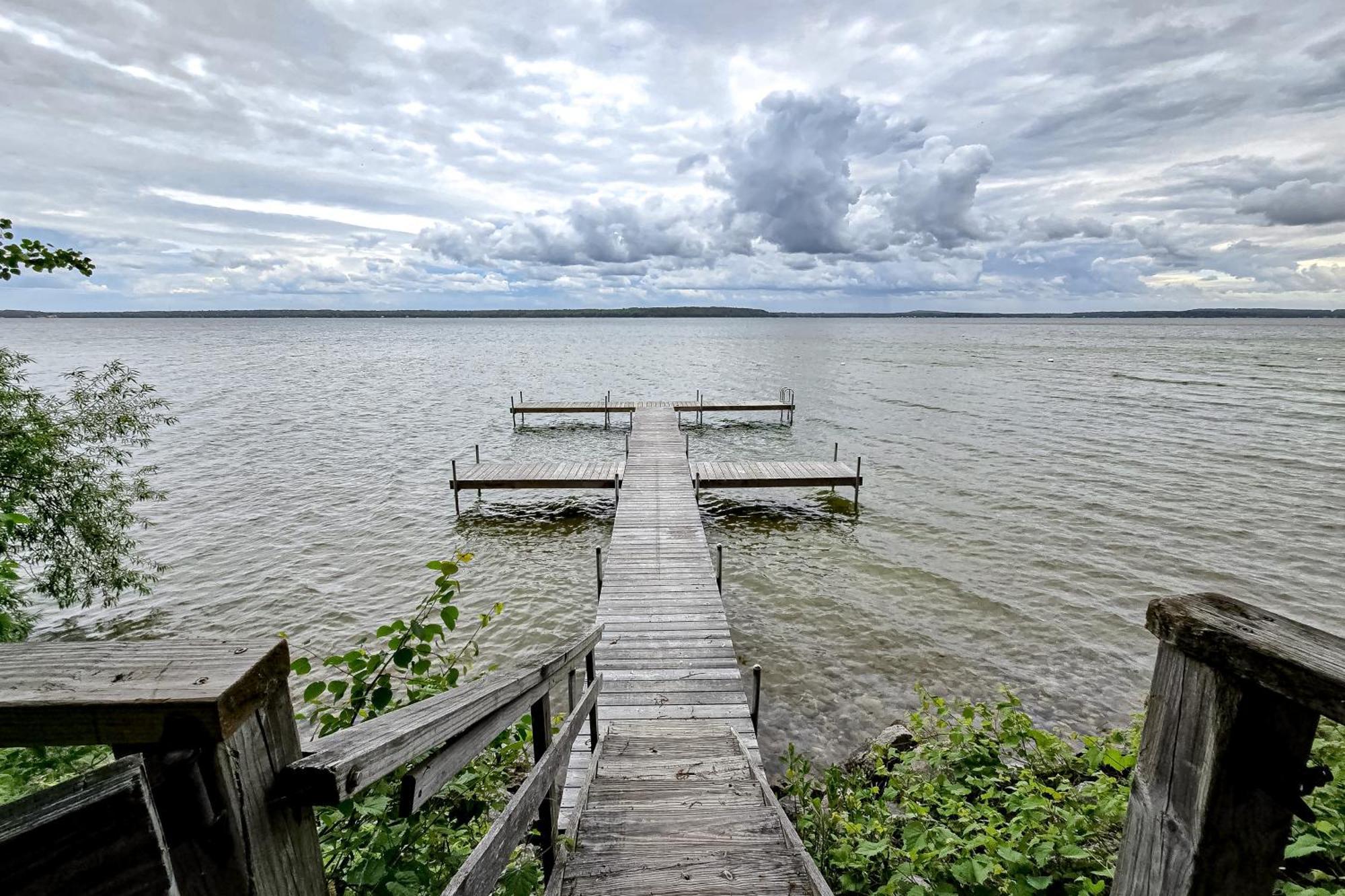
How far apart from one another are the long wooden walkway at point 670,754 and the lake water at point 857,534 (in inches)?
60.4

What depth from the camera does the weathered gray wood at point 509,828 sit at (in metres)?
1.81

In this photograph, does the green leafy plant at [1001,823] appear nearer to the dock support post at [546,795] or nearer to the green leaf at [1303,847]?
the green leaf at [1303,847]

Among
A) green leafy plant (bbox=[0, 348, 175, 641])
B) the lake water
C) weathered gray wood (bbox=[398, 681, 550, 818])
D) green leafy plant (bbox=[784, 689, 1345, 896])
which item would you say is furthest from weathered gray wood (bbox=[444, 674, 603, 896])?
green leafy plant (bbox=[0, 348, 175, 641])

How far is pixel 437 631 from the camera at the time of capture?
3062mm

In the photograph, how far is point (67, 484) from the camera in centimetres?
957

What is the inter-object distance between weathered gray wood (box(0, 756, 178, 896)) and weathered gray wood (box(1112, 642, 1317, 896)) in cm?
170

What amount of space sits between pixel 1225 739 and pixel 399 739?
67.7 inches

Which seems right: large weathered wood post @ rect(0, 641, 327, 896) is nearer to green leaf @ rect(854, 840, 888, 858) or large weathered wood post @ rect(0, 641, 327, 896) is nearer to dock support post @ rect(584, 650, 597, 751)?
green leaf @ rect(854, 840, 888, 858)

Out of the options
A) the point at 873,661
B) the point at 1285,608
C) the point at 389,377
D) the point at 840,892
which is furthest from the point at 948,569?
the point at 389,377

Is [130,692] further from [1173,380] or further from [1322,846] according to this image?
[1173,380]

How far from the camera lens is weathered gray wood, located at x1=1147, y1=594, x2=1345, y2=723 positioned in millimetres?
1106

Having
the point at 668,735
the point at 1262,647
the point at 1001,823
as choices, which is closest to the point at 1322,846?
the point at 1001,823

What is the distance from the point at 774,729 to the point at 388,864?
24.9 feet

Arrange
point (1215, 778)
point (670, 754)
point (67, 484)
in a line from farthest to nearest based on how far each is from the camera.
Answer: point (67, 484) < point (670, 754) < point (1215, 778)
